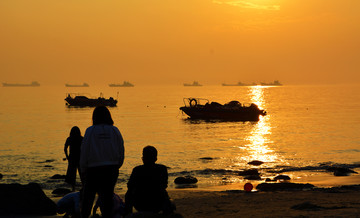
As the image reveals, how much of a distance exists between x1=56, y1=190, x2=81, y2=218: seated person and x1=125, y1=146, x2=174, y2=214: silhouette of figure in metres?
1.44

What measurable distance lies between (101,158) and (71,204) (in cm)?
208

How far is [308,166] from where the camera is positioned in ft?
91.8

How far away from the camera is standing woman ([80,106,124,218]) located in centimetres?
782

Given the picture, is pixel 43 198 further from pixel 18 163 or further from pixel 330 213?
pixel 18 163

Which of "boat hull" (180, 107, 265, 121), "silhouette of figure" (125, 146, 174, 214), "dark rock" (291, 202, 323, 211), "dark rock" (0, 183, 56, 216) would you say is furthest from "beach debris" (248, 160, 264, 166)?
"boat hull" (180, 107, 265, 121)

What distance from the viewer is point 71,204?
9445 millimetres

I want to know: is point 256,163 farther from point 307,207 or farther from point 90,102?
point 90,102

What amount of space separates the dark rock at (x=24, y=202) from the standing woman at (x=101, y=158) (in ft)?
10.1

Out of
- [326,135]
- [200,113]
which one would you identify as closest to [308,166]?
[326,135]

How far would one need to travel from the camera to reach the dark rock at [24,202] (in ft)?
35.0

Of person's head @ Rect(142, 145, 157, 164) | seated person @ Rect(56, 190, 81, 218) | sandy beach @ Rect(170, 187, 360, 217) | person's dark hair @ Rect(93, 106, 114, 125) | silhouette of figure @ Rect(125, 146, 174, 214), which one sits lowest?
sandy beach @ Rect(170, 187, 360, 217)

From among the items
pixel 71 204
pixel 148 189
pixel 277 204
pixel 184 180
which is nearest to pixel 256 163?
pixel 184 180

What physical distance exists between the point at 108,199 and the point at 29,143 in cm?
3939

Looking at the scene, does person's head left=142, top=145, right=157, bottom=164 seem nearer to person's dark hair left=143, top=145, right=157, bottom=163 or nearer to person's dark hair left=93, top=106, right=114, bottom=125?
person's dark hair left=143, top=145, right=157, bottom=163
